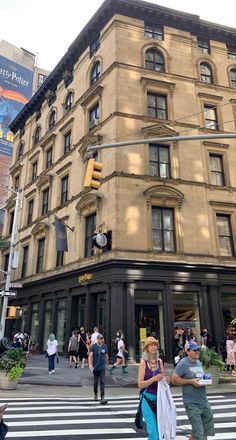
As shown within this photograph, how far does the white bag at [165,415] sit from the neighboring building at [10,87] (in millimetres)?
63281

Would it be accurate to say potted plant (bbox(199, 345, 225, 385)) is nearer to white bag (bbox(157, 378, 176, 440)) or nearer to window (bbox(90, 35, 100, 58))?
white bag (bbox(157, 378, 176, 440))

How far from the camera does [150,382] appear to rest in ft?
16.7

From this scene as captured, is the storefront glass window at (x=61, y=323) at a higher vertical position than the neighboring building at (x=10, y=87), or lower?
lower

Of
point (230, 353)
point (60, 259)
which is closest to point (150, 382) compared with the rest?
point (230, 353)

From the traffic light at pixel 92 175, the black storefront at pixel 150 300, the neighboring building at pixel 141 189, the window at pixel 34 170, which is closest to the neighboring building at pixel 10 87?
the window at pixel 34 170

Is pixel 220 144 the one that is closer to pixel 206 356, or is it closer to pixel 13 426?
pixel 206 356

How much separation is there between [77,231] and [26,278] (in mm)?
9392

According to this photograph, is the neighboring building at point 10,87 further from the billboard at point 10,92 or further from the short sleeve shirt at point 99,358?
the short sleeve shirt at point 99,358

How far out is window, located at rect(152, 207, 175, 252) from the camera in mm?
21900

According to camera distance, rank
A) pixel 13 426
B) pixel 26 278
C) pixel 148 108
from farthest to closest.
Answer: pixel 26 278
pixel 148 108
pixel 13 426

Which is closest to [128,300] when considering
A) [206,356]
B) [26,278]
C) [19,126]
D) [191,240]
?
[191,240]

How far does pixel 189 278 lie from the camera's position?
2142 cm

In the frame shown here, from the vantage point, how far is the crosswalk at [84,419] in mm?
6941

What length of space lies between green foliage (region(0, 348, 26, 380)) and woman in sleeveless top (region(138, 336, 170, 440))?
8.37 meters
